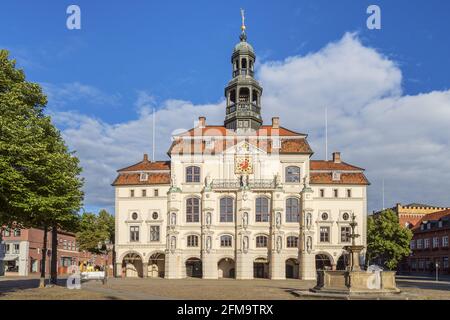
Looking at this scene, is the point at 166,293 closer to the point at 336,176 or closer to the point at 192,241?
the point at 192,241

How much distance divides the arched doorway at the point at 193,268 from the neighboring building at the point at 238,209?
0.12 m

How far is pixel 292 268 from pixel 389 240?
1432cm

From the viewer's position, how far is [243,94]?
67.4m

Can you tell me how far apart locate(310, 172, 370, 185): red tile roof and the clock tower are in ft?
33.1

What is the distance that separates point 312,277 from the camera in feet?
193

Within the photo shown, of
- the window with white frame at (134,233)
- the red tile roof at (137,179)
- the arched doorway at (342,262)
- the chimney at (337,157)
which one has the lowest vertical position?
the arched doorway at (342,262)

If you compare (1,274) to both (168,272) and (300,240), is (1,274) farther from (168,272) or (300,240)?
(300,240)

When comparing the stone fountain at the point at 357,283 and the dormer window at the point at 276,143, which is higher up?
the dormer window at the point at 276,143

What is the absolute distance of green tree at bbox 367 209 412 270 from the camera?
217 ft

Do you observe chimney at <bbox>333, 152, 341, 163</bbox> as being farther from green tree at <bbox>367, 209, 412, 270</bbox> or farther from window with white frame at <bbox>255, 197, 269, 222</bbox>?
window with white frame at <bbox>255, 197, 269, 222</bbox>

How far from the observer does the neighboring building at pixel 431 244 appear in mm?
76312

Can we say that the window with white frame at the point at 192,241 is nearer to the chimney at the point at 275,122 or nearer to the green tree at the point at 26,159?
the chimney at the point at 275,122

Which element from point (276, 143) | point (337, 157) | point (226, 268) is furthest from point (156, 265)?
point (337, 157)

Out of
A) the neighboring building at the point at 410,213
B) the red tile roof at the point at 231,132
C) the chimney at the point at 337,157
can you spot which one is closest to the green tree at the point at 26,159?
the red tile roof at the point at 231,132
